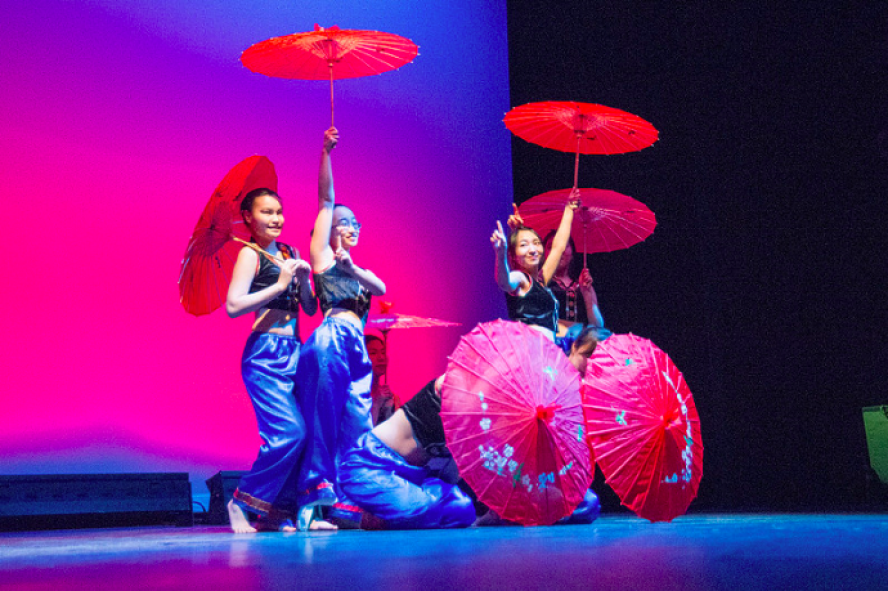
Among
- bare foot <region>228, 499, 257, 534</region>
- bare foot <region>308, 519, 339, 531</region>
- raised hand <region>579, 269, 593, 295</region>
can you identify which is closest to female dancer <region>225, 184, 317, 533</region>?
bare foot <region>228, 499, 257, 534</region>

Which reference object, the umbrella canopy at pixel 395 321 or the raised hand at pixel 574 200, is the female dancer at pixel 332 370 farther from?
the raised hand at pixel 574 200

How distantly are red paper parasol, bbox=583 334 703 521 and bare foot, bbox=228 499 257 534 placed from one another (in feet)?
4.55

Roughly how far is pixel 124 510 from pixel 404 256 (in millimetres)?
2324

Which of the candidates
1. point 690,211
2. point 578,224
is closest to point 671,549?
point 578,224

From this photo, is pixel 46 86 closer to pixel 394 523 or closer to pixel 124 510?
pixel 124 510

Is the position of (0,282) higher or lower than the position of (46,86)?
lower

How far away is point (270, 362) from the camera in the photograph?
361 cm

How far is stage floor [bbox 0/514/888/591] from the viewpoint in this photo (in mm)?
1440

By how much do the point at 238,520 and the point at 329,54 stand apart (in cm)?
208

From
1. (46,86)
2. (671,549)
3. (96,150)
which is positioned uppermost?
(46,86)

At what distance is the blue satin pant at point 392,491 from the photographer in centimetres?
324

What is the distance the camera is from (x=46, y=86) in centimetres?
478

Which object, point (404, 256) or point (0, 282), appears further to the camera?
point (404, 256)

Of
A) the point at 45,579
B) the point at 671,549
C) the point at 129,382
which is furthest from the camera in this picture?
the point at 129,382
